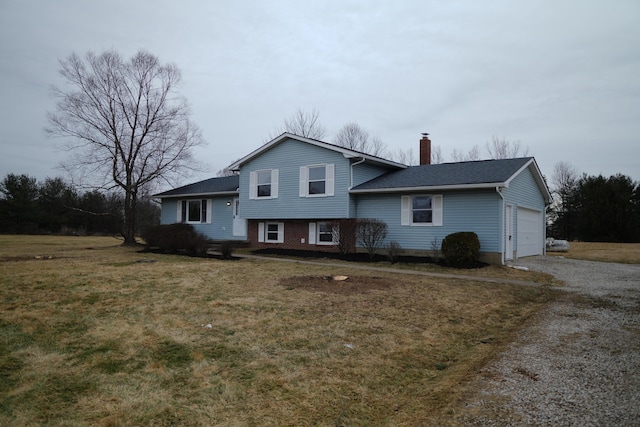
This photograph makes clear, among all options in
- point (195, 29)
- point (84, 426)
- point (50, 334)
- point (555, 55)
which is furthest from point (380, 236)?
point (84, 426)

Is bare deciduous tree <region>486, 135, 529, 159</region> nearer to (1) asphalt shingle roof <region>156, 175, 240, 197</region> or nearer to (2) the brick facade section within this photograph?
(1) asphalt shingle roof <region>156, 175, 240, 197</region>

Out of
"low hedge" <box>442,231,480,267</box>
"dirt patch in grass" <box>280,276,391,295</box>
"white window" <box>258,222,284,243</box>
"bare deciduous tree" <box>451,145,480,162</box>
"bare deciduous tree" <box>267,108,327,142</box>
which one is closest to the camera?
"dirt patch in grass" <box>280,276,391,295</box>

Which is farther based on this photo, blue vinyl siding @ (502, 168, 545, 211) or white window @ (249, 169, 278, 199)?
white window @ (249, 169, 278, 199)

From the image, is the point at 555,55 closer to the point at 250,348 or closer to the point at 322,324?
the point at 322,324

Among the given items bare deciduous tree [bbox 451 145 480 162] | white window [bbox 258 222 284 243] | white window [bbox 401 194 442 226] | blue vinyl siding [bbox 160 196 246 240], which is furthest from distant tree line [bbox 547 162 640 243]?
blue vinyl siding [bbox 160 196 246 240]

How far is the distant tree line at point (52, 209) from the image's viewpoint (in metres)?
41.3

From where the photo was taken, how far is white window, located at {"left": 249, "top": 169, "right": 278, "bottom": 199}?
797 inches

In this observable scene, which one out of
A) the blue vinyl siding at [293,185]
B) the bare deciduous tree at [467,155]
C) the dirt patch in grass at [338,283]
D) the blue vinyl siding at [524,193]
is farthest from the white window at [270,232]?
the bare deciduous tree at [467,155]

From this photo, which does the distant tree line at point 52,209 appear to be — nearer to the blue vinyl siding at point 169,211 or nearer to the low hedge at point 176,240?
the blue vinyl siding at point 169,211

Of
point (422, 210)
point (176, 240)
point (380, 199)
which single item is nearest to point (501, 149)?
point (380, 199)

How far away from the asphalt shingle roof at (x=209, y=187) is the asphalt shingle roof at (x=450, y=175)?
9.20 meters

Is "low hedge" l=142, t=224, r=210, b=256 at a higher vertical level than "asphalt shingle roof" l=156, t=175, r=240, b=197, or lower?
lower

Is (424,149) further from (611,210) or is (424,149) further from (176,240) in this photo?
(611,210)

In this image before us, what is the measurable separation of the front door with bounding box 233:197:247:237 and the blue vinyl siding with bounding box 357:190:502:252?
7.98 m
